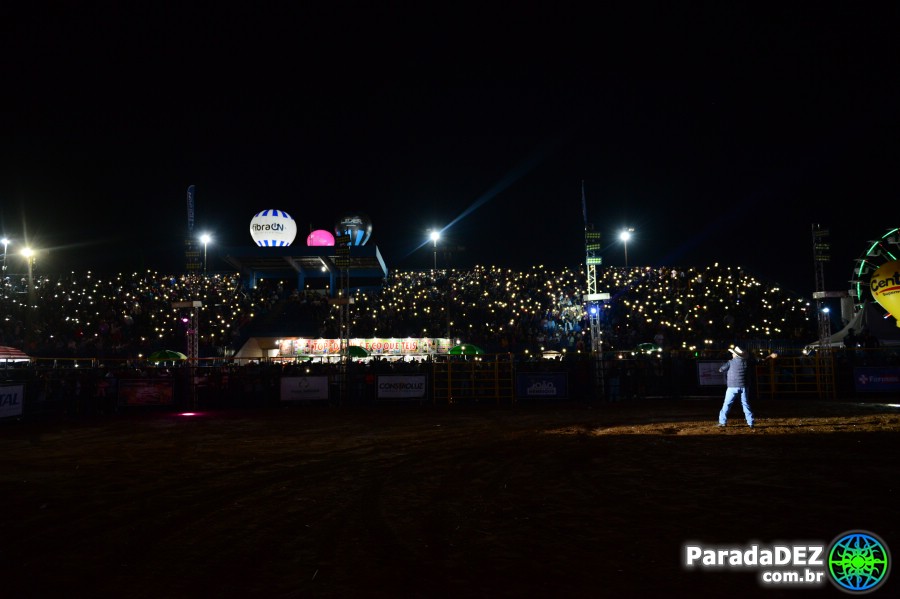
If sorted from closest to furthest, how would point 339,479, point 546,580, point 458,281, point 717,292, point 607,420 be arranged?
point 546,580 → point 339,479 → point 607,420 → point 717,292 → point 458,281

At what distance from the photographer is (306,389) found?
71.2 feet

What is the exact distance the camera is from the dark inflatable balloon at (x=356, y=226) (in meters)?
40.1

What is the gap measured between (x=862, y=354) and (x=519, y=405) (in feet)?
46.9

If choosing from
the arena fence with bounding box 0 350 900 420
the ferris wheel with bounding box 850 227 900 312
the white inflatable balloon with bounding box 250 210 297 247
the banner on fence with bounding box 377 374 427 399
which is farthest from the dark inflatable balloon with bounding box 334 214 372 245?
the ferris wheel with bounding box 850 227 900 312

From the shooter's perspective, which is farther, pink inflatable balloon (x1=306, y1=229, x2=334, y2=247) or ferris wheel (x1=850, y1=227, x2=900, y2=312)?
pink inflatable balloon (x1=306, y1=229, x2=334, y2=247)

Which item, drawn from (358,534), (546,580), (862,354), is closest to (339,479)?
(358,534)

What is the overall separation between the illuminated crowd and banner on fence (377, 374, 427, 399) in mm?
6011

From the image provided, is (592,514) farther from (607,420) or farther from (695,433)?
(607,420)

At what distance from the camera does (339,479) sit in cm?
799

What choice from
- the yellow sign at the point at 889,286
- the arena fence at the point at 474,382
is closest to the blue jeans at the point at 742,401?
the arena fence at the point at 474,382

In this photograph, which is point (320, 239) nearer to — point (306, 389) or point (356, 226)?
point (356, 226)

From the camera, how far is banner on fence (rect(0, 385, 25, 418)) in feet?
57.0

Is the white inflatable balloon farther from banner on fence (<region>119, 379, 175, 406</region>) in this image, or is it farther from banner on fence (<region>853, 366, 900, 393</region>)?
banner on fence (<region>853, 366, 900, 393</region>)

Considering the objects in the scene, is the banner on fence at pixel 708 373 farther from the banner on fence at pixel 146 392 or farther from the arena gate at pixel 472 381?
the banner on fence at pixel 146 392
